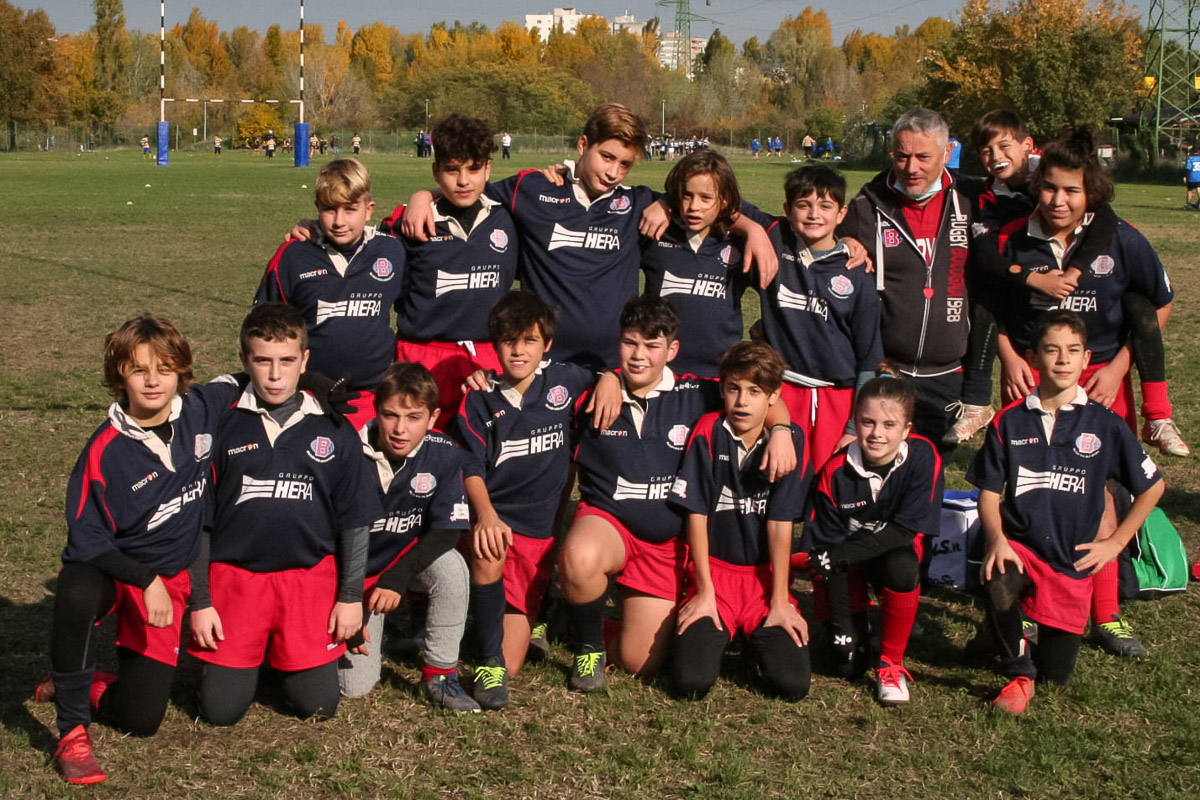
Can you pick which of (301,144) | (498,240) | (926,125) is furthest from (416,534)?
(301,144)

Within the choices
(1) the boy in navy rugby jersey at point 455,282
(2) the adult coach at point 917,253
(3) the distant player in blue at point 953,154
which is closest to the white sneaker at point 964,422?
(2) the adult coach at point 917,253

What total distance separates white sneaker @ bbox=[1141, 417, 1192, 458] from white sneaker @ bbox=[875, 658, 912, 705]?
5.20ft

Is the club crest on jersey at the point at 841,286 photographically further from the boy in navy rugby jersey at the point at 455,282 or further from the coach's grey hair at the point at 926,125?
the boy in navy rugby jersey at the point at 455,282

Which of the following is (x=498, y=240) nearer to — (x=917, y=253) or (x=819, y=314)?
(x=819, y=314)

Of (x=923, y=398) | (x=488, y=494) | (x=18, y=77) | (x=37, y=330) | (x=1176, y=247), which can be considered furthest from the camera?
(x=18, y=77)

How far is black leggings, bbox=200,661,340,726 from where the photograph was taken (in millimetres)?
4121

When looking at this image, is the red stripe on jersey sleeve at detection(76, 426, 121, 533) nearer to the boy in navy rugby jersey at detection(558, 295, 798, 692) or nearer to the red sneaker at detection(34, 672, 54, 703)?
the red sneaker at detection(34, 672, 54, 703)

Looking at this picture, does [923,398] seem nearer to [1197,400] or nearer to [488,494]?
[488,494]

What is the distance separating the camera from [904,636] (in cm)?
445

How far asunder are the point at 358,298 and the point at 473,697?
1620mm

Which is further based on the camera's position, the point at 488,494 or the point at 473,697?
the point at 488,494

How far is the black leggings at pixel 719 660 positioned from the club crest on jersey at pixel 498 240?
173 centimetres

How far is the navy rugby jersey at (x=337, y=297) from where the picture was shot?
16.0 ft

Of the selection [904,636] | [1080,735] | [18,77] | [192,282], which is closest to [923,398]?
[904,636]
